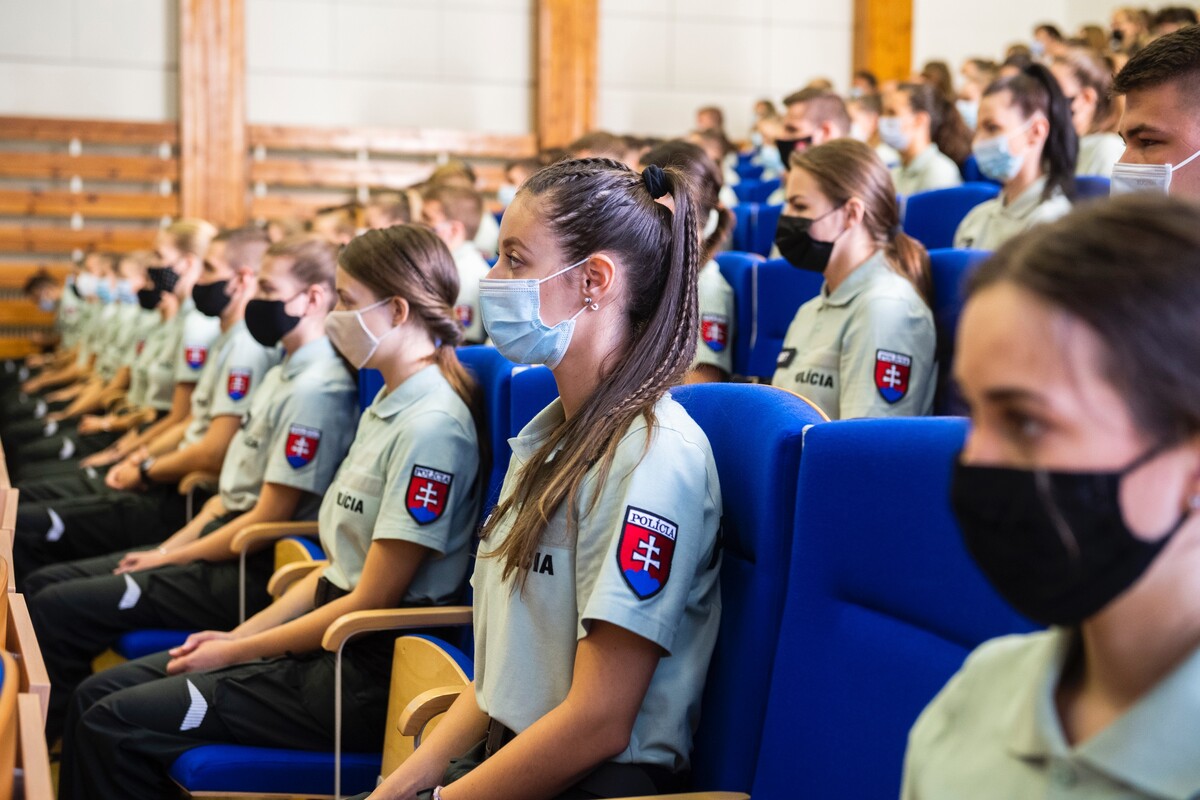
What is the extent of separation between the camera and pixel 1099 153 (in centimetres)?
431

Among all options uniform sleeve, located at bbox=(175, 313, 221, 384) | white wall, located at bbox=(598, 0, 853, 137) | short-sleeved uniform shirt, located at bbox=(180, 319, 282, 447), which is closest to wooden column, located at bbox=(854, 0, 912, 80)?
white wall, located at bbox=(598, 0, 853, 137)

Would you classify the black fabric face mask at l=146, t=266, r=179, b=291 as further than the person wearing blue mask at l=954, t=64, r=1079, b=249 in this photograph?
Yes

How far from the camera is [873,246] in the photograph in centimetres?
287

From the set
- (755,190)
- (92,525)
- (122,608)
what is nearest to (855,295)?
(122,608)

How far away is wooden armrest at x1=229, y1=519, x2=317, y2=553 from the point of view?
279cm

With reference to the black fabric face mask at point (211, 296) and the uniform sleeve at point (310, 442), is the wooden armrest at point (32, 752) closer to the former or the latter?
the uniform sleeve at point (310, 442)

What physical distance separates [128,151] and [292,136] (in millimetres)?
1302

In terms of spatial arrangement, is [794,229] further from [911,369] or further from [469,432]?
[469,432]

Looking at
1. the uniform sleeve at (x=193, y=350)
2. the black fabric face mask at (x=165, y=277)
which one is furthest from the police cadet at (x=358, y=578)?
the black fabric face mask at (x=165, y=277)

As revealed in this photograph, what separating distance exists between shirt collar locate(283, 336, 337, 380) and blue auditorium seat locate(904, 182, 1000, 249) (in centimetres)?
209

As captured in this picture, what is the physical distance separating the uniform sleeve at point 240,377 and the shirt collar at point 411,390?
4.67 ft

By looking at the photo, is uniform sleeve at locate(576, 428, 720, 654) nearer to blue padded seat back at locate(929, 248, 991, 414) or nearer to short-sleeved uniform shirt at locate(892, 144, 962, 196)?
blue padded seat back at locate(929, 248, 991, 414)

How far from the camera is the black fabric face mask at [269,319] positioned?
333 cm

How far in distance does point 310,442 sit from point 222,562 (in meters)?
0.41
